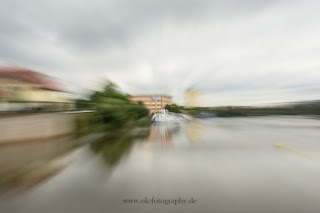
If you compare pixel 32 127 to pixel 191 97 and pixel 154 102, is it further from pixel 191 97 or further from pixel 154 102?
pixel 154 102

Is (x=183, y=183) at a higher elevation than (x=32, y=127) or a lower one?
lower

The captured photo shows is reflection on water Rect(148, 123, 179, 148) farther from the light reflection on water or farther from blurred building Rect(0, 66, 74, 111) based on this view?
blurred building Rect(0, 66, 74, 111)

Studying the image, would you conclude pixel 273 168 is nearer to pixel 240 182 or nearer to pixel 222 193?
pixel 240 182

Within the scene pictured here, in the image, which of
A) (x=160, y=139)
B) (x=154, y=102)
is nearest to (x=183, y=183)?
(x=160, y=139)

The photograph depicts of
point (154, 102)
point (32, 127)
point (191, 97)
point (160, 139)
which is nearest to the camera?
point (32, 127)

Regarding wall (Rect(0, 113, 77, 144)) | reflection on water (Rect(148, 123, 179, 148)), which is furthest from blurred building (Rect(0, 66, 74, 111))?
reflection on water (Rect(148, 123, 179, 148))

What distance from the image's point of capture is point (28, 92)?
12.7 feet

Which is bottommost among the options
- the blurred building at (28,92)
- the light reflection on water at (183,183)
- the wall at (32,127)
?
the light reflection on water at (183,183)

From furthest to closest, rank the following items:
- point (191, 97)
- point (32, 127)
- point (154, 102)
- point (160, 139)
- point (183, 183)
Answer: point (154, 102)
point (191, 97)
point (160, 139)
point (32, 127)
point (183, 183)

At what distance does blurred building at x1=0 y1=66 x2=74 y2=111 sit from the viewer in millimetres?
3414

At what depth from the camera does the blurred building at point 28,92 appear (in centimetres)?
341

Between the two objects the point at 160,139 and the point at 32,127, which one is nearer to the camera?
the point at 32,127

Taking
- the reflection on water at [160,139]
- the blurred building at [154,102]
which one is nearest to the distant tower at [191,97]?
the reflection on water at [160,139]

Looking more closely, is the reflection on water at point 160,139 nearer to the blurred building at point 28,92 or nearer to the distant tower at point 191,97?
the blurred building at point 28,92
